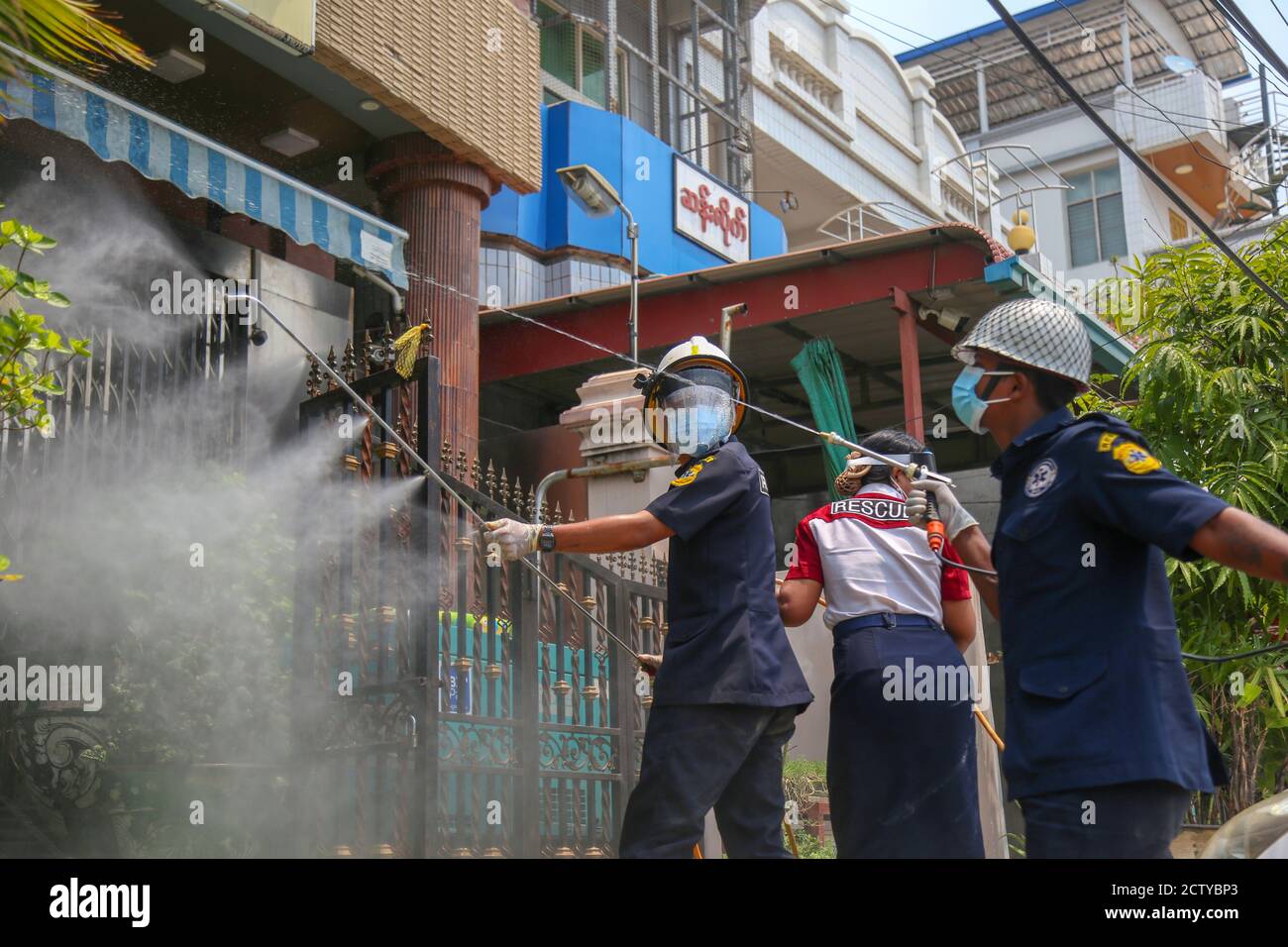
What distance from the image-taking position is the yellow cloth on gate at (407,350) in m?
6.82

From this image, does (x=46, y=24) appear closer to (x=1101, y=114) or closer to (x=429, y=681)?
(x=429, y=681)

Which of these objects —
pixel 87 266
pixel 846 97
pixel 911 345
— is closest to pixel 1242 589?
pixel 911 345

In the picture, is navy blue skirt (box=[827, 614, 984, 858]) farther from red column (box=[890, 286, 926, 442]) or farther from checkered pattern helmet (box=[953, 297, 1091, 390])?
red column (box=[890, 286, 926, 442])

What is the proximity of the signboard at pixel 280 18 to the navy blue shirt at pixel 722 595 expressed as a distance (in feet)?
25.1

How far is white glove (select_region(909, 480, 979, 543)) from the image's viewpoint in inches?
168

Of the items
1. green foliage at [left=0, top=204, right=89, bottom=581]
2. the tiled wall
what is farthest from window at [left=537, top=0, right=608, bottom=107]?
green foliage at [left=0, top=204, right=89, bottom=581]

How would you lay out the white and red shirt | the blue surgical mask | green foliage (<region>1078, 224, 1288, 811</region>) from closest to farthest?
the blue surgical mask, the white and red shirt, green foliage (<region>1078, 224, 1288, 811</region>)

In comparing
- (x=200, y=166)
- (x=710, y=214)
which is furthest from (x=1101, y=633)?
(x=710, y=214)

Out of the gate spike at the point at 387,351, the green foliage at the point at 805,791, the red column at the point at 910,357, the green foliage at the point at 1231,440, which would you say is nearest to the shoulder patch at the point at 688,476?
the gate spike at the point at 387,351

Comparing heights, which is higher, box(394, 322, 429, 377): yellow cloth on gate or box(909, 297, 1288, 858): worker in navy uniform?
box(394, 322, 429, 377): yellow cloth on gate

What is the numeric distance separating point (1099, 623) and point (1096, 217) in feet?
117

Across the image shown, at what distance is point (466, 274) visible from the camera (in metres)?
13.5
